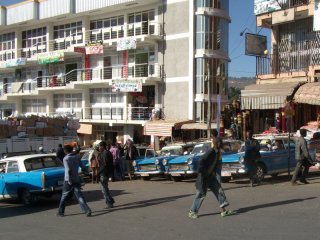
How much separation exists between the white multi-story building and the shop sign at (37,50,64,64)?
0.31ft

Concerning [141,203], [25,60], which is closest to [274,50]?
[141,203]

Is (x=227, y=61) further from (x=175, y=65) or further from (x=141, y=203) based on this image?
(x=141, y=203)

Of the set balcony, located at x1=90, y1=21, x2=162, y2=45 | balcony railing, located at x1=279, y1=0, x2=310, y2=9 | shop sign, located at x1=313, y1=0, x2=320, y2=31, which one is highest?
balcony, located at x1=90, y1=21, x2=162, y2=45

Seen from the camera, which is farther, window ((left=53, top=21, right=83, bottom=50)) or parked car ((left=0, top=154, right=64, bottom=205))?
window ((left=53, top=21, right=83, bottom=50))

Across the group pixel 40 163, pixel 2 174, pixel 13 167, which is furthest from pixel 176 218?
pixel 2 174

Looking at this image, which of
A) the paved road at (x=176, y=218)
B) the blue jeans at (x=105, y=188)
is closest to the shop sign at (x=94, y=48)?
the paved road at (x=176, y=218)

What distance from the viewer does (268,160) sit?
16.7m

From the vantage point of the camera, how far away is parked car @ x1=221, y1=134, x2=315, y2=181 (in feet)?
53.7

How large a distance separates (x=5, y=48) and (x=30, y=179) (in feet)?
136

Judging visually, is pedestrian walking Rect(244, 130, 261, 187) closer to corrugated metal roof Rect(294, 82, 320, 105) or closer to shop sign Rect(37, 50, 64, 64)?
corrugated metal roof Rect(294, 82, 320, 105)

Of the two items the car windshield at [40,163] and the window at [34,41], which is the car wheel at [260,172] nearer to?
the car windshield at [40,163]

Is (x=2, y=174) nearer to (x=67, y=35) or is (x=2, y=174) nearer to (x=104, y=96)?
(x=104, y=96)

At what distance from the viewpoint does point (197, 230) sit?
29.5ft

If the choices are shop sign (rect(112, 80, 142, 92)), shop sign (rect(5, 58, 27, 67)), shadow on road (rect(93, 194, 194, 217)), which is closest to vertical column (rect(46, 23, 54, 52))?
shop sign (rect(5, 58, 27, 67))
